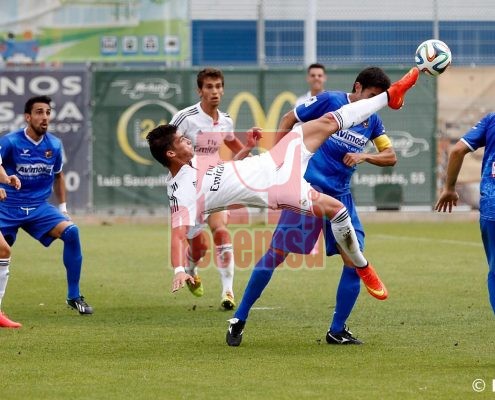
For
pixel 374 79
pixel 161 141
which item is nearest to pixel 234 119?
pixel 374 79

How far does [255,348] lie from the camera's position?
9305mm

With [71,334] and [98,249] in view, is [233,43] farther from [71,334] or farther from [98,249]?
[71,334]

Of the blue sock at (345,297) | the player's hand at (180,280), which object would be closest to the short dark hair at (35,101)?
the blue sock at (345,297)

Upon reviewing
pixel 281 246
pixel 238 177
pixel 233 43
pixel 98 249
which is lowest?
pixel 98 249

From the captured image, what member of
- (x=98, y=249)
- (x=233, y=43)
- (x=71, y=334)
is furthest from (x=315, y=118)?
(x=233, y=43)

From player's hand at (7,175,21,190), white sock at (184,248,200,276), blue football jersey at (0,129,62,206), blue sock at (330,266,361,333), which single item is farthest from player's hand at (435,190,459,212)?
blue football jersey at (0,129,62,206)

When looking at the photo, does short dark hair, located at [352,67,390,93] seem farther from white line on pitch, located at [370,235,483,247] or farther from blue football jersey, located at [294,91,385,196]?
white line on pitch, located at [370,235,483,247]

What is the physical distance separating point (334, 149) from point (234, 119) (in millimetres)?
15339

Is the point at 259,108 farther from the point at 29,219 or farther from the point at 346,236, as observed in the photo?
the point at 346,236

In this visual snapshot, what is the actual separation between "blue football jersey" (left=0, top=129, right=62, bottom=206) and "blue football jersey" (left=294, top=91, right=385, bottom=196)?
347cm

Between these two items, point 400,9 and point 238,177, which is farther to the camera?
point 400,9

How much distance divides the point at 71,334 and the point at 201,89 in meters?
3.41

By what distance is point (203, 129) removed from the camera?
12500 mm

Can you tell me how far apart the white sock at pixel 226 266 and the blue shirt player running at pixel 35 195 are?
1.46m
